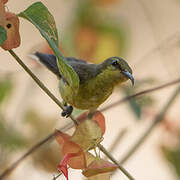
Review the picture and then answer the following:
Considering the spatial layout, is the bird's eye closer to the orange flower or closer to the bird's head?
the bird's head

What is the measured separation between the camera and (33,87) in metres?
0.87

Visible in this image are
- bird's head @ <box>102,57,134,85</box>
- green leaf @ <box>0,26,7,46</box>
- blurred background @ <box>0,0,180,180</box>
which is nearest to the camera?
green leaf @ <box>0,26,7,46</box>

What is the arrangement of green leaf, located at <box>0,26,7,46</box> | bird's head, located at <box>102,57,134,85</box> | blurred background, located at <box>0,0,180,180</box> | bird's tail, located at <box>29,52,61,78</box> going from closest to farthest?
1. green leaf, located at <box>0,26,7,46</box>
2. blurred background, located at <box>0,0,180,180</box>
3. bird's head, located at <box>102,57,134,85</box>
4. bird's tail, located at <box>29,52,61,78</box>

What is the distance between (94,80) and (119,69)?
0.48 ft

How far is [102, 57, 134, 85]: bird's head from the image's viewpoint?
95cm

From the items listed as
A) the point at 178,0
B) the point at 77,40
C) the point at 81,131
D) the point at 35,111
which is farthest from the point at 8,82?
the point at 178,0

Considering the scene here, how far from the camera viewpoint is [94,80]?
1119 mm

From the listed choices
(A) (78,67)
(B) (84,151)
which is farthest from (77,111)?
(B) (84,151)

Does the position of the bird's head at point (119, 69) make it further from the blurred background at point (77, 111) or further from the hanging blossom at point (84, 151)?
the hanging blossom at point (84, 151)

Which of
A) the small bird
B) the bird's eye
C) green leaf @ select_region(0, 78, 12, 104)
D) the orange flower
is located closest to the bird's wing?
the small bird

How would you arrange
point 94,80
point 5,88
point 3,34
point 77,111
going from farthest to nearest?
point 94,80 < point 77,111 < point 5,88 < point 3,34

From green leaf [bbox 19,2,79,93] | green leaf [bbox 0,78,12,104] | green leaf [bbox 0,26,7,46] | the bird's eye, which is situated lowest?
the bird's eye

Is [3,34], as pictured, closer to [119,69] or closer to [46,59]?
[119,69]

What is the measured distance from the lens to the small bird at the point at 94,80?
98 centimetres
